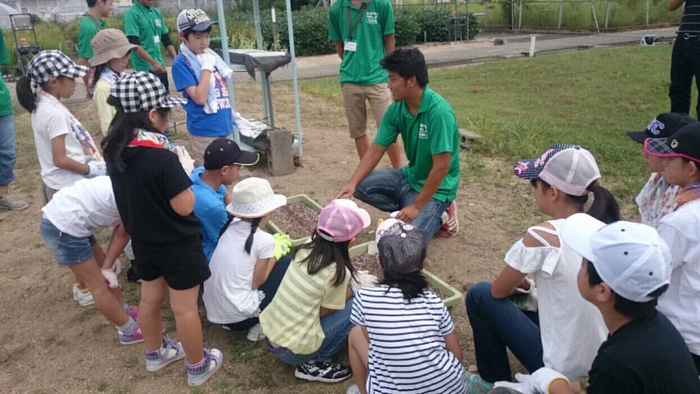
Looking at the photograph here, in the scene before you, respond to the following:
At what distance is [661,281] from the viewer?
145cm

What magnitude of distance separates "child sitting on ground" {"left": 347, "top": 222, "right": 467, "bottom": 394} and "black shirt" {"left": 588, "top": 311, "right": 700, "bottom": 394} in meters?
0.65

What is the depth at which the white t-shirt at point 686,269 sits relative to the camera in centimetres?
198

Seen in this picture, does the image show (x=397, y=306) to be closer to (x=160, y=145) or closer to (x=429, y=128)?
(x=160, y=145)

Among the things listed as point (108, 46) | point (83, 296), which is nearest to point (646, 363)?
point (83, 296)

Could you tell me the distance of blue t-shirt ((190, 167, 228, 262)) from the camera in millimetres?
2969

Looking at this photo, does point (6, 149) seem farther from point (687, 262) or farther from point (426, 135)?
point (687, 262)

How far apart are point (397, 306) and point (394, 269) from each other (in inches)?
5.5

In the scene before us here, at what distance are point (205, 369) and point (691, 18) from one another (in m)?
4.85

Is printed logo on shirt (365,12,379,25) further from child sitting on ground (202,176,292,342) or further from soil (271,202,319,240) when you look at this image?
child sitting on ground (202,176,292,342)

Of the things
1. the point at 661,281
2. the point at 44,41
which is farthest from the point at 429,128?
the point at 44,41

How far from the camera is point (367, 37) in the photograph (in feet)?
16.1

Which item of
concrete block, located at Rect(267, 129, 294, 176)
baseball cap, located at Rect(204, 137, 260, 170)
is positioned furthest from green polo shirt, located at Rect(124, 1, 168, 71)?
baseball cap, located at Rect(204, 137, 260, 170)

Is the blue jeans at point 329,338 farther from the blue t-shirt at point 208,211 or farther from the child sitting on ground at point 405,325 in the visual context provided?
the blue t-shirt at point 208,211

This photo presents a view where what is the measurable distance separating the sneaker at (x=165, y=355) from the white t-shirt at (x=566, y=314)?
1.86 m
